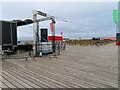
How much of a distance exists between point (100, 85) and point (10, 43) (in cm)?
856

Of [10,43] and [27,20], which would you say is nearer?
[10,43]

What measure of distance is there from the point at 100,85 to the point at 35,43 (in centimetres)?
716

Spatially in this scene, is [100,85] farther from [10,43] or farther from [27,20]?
[27,20]

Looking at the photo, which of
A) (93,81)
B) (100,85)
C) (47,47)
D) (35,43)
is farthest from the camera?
(47,47)

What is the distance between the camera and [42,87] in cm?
364

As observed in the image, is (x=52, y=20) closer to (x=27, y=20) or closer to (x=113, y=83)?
(x=27, y=20)

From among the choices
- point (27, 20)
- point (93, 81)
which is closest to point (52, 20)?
point (27, 20)

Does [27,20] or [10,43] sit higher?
[27,20]

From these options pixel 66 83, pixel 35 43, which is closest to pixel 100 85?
pixel 66 83

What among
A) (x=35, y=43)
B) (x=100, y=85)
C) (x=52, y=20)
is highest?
(x=52, y=20)

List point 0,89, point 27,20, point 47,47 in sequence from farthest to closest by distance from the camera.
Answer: point 27,20, point 47,47, point 0,89

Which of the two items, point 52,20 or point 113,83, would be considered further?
point 52,20

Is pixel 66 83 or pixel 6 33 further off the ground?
pixel 6 33

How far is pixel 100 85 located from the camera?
3852mm
